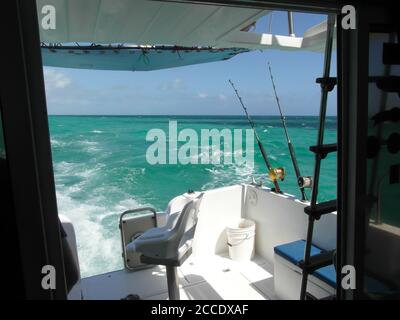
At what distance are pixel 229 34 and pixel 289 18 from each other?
52 cm

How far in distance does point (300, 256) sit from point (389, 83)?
4.17 ft

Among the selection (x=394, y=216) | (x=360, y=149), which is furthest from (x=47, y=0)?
(x=394, y=216)

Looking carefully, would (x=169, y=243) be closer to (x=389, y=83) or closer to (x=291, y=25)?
(x=389, y=83)

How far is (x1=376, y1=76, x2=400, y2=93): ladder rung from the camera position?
3.54ft

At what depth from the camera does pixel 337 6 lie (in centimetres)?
100

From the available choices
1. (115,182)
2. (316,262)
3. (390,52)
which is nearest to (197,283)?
(316,262)

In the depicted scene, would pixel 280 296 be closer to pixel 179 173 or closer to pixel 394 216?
pixel 394 216

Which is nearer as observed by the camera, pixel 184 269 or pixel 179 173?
pixel 184 269

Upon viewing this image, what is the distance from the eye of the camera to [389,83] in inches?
42.8

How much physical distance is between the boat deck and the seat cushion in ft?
1.50

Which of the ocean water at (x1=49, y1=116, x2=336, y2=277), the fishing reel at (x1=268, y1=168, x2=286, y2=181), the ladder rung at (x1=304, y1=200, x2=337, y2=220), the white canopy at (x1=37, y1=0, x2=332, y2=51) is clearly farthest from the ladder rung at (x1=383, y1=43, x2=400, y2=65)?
the ocean water at (x1=49, y1=116, x2=336, y2=277)

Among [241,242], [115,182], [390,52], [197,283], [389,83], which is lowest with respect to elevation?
[115,182]
